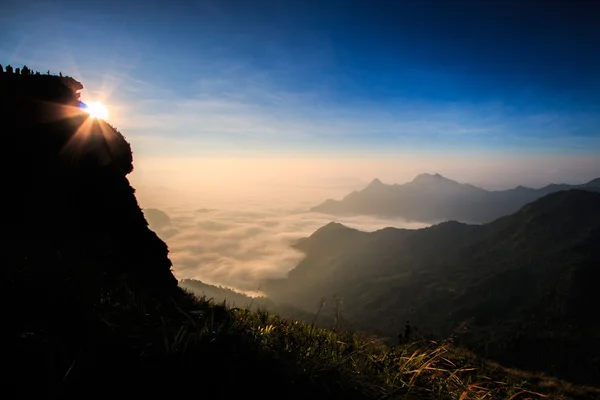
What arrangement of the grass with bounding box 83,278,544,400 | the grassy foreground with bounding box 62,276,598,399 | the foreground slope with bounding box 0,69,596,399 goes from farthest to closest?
the grass with bounding box 83,278,544,400, the grassy foreground with bounding box 62,276,598,399, the foreground slope with bounding box 0,69,596,399

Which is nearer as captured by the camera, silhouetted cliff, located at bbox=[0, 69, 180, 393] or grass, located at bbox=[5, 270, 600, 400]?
grass, located at bbox=[5, 270, 600, 400]

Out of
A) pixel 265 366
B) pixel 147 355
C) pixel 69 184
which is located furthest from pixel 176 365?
pixel 69 184

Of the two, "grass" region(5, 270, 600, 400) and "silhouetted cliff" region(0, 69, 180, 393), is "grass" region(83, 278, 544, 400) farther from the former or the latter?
"silhouetted cliff" region(0, 69, 180, 393)

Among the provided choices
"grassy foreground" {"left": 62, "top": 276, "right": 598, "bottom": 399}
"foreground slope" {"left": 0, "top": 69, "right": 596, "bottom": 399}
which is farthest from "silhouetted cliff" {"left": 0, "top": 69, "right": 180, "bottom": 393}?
"grassy foreground" {"left": 62, "top": 276, "right": 598, "bottom": 399}

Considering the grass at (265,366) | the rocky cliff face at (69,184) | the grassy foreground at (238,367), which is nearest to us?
the grassy foreground at (238,367)

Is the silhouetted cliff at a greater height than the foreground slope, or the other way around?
the silhouetted cliff

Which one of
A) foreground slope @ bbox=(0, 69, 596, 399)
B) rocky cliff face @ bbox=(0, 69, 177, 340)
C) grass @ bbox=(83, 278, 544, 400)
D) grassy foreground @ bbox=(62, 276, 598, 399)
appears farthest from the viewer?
rocky cliff face @ bbox=(0, 69, 177, 340)

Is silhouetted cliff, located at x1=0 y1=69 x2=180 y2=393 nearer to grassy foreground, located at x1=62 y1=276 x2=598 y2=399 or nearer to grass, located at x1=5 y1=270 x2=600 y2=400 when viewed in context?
grass, located at x1=5 y1=270 x2=600 y2=400

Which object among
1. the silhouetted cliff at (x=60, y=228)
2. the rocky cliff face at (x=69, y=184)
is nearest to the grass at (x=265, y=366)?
the silhouetted cliff at (x=60, y=228)

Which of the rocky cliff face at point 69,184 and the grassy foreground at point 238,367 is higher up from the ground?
the rocky cliff face at point 69,184

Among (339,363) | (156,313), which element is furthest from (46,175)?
(339,363)

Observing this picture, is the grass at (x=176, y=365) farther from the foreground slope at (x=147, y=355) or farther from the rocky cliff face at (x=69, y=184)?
the rocky cliff face at (x=69, y=184)

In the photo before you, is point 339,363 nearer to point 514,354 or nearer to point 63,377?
point 63,377

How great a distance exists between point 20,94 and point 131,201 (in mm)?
5544
